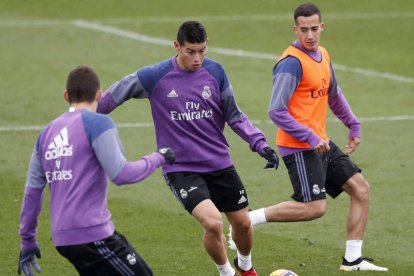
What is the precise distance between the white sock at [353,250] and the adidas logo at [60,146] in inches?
156

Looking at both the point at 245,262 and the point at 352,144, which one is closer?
the point at 245,262

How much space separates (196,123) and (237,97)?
11092 mm

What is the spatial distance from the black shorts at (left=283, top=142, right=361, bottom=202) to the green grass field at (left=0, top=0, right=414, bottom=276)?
0.80 meters

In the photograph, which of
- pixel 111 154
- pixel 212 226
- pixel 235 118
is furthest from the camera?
pixel 235 118

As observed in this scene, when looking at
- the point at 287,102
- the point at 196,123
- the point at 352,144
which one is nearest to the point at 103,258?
the point at 196,123

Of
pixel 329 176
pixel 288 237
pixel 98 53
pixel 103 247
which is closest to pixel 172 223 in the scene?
pixel 288 237

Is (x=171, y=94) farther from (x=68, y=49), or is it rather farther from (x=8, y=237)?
(x=68, y=49)

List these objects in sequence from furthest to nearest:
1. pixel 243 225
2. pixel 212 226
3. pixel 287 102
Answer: pixel 287 102
pixel 243 225
pixel 212 226

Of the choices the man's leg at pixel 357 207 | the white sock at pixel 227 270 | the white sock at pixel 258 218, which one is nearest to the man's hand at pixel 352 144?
the man's leg at pixel 357 207

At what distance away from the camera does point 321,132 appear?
37.0 feet

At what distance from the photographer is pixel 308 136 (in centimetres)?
1090

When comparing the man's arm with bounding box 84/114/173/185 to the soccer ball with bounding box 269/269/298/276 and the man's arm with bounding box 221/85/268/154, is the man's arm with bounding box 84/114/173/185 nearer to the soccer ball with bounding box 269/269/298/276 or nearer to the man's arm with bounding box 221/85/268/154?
the man's arm with bounding box 221/85/268/154

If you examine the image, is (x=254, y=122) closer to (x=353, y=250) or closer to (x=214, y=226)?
(x=353, y=250)

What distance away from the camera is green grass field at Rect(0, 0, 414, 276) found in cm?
1232
